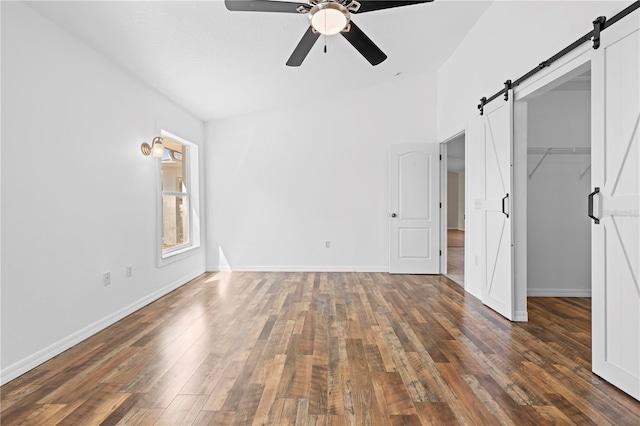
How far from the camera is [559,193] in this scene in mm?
4145

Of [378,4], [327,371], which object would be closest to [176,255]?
[327,371]

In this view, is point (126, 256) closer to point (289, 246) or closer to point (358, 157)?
point (289, 246)

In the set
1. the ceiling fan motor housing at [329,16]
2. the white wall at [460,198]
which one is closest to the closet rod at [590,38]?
the ceiling fan motor housing at [329,16]

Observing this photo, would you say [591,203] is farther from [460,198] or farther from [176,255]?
[460,198]

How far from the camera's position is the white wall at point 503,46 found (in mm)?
2455

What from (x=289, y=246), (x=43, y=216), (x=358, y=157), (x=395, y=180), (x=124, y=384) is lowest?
(x=124, y=384)

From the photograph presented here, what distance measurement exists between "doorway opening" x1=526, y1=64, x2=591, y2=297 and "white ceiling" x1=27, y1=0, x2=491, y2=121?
1586 mm

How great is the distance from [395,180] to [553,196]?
215 cm

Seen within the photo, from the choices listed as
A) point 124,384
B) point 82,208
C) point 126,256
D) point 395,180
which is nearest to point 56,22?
point 82,208

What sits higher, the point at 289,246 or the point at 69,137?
the point at 69,137

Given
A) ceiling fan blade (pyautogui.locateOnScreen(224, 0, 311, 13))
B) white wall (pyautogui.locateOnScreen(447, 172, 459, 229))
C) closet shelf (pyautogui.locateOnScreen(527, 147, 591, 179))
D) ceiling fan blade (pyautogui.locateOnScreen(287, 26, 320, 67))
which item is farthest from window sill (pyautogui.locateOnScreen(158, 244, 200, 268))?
white wall (pyautogui.locateOnScreen(447, 172, 459, 229))

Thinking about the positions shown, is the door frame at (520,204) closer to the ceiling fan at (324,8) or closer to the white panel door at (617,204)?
the white panel door at (617,204)

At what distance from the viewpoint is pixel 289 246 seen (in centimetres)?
577

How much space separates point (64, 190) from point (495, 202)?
408cm
